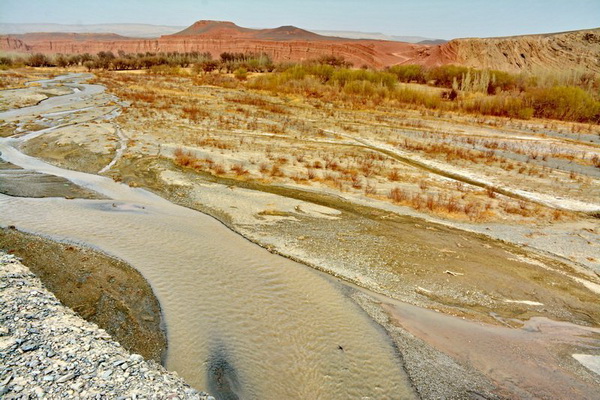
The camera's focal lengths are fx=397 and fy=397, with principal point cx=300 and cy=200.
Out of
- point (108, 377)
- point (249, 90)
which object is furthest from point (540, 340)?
point (249, 90)

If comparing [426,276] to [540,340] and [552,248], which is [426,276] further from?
[552,248]

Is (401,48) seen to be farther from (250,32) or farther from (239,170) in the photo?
(239,170)

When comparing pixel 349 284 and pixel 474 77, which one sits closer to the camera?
pixel 349 284

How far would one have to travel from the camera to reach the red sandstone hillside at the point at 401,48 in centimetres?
4097

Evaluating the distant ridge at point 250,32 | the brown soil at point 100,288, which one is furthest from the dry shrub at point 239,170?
the distant ridge at point 250,32

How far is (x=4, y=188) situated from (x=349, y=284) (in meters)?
8.71

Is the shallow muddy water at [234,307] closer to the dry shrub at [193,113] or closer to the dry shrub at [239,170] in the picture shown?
the dry shrub at [239,170]

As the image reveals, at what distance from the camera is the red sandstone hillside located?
4097 cm

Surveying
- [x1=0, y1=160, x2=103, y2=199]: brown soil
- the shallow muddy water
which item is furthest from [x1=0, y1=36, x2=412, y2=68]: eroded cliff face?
the shallow muddy water

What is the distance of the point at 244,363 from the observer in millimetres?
4695

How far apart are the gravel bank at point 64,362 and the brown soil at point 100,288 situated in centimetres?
29

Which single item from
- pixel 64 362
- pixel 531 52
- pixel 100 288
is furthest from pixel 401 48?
pixel 64 362

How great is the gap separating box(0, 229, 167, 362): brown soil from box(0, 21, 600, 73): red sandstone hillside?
135ft

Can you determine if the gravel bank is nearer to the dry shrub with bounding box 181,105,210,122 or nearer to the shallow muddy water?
the shallow muddy water
